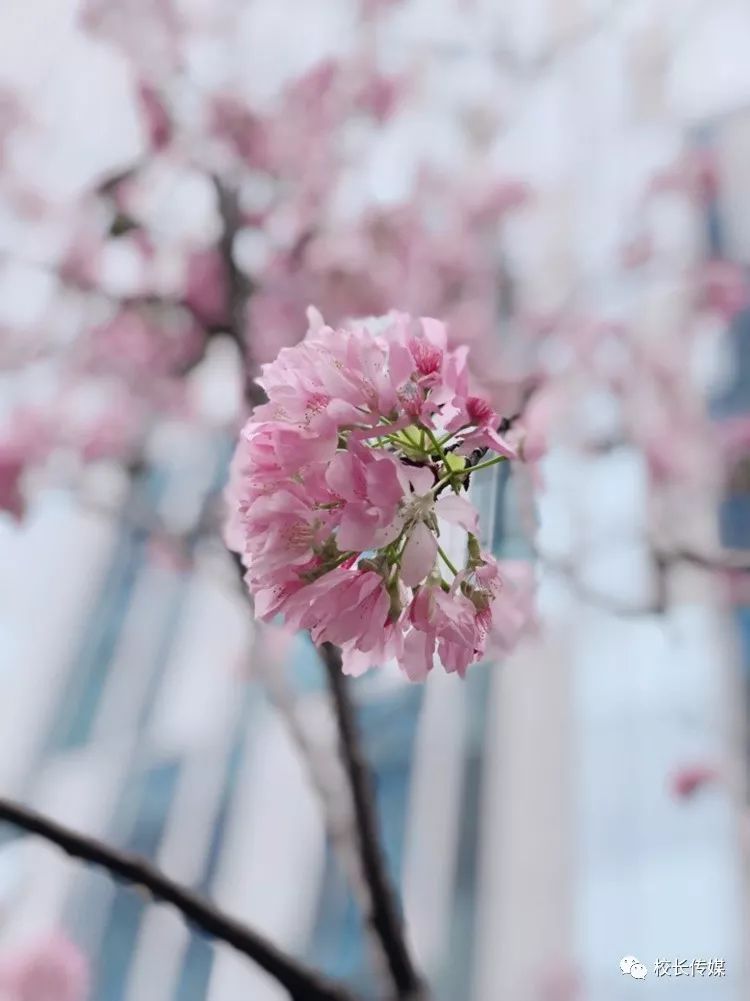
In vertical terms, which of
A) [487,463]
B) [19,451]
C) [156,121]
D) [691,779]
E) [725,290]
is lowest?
[487,463]

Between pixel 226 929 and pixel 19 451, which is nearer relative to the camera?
pixel 226 929

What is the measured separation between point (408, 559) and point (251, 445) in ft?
0.20

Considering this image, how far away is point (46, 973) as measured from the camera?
0.63 metres

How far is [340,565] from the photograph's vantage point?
0.29m

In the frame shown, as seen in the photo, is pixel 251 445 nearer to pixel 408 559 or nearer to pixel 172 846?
pixel 408 559

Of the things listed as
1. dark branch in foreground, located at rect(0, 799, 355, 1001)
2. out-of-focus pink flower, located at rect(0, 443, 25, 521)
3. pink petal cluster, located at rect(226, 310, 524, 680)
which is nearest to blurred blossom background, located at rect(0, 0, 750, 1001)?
out-of-focus pink flower, located at rect(0, 443, 25, 521)

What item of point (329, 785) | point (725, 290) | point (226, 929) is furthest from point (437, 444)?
point (725, 290)

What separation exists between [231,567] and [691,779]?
0.42 m

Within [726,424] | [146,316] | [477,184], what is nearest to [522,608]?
[146,316]

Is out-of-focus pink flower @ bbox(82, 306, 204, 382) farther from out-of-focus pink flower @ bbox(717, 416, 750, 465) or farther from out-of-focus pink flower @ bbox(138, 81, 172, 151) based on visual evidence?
out-of-focus pink flower @ bbox(717, 416, 750, 465)

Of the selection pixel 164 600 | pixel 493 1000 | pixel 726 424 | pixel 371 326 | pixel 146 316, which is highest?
pixel 726 424

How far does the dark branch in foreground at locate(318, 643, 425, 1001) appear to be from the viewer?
1.62 feet

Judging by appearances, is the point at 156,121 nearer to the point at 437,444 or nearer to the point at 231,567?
the point at 231,567

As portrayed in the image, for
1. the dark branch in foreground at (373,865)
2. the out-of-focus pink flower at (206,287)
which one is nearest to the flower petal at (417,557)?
the dark branch in foreground at (373,865)
